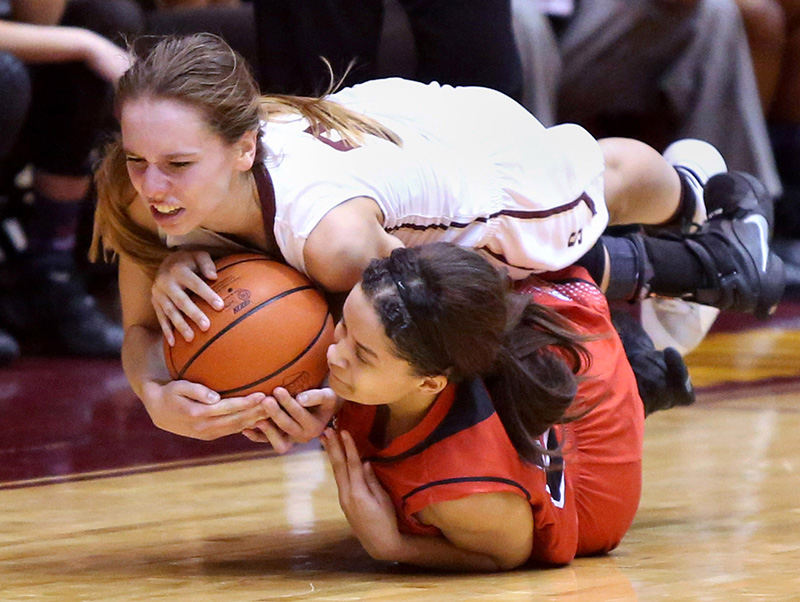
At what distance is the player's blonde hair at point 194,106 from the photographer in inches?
74.8

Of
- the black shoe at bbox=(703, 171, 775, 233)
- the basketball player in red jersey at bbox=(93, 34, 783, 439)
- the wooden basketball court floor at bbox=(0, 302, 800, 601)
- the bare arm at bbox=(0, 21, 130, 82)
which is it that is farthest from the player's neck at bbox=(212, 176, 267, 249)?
the bare arm at bbox=(0, 21, 130, 82)

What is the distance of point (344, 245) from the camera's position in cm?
185

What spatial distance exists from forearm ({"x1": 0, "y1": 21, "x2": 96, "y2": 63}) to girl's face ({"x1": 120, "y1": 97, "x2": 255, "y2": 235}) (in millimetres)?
1754

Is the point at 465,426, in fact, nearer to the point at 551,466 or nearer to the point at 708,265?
the point at 551,466

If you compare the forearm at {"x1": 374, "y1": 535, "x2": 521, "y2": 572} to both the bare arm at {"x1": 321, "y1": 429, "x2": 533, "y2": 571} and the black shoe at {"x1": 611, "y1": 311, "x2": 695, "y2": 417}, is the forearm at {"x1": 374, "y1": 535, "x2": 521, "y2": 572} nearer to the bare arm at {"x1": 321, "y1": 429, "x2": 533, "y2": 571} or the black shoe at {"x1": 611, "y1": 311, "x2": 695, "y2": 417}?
the bare arm at {"x1": 321, "y1": 429, "x2": 533, "y2": 571}

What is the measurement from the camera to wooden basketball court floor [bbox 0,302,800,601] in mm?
1770

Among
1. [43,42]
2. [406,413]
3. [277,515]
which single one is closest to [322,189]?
[406,413]

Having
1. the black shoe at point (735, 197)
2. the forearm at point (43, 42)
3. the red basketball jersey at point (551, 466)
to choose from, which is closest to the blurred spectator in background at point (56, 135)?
the forearm at point (43, 42)

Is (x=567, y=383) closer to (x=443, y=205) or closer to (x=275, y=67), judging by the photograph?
(x=443, y=205)

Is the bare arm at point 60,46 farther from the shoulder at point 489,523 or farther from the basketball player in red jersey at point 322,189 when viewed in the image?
the shoulder at point 489,523

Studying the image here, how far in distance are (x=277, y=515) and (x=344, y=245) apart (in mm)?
603

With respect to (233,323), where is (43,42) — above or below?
below

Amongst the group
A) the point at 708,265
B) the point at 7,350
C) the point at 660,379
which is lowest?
the point at 7,350

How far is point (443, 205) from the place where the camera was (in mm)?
2121
